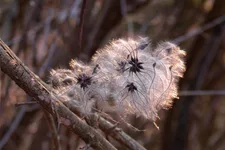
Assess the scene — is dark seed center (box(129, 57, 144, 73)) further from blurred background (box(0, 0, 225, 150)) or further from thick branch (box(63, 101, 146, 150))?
blurred background (box(0, 0, 225, 150))

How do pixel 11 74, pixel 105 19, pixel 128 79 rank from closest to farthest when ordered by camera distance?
pixel 11 74 < pixel 128 79 < pixel 105 19

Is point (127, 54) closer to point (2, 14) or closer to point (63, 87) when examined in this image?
point (63, 87)

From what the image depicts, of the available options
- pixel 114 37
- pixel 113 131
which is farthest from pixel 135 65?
pixel 114 37

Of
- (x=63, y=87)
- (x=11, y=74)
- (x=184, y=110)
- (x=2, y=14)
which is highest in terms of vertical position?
(x=2, y=14)

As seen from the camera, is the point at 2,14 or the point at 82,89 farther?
the point at 2,14

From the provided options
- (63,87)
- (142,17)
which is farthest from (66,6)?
(63,87)

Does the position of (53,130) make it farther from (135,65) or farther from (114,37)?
(114,37)

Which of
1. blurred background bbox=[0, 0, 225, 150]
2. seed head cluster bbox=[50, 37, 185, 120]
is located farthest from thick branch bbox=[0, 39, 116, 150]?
blurred background bbox=[0, 0, 225, 150]
